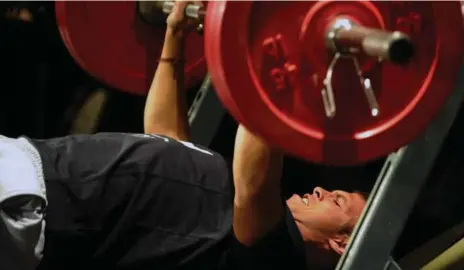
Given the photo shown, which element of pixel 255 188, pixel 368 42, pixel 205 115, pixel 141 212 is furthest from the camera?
pixel 205 115

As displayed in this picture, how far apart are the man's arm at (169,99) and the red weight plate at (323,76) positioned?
1.94 feet

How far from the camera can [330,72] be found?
919mm

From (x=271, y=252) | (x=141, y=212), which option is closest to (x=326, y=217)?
(x=271, y=252)

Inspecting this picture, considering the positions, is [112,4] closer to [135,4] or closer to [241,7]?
[135,4]

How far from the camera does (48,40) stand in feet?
6.59

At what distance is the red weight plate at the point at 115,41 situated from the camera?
1468mm

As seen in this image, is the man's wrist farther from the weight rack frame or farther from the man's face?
the weight rack frame

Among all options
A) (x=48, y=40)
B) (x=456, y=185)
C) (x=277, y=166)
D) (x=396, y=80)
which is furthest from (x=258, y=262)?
(x=48, y=40)

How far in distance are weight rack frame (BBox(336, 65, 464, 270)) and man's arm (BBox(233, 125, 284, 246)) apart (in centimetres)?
13

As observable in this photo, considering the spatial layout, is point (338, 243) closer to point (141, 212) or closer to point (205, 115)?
point (141, 212)

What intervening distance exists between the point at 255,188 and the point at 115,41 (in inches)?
21.8

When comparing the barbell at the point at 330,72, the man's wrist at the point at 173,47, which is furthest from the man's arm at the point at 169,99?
the barbell at the point at 330,72

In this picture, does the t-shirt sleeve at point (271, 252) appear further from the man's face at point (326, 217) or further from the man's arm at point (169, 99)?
the man's arm at point (169, 99)

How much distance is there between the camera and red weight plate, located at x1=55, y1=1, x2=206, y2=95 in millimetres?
1468
